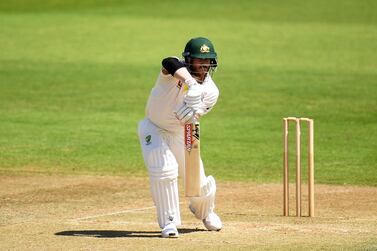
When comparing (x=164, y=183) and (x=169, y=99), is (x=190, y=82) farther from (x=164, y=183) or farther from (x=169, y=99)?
(x=164, y=183)

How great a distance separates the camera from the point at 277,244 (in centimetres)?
898

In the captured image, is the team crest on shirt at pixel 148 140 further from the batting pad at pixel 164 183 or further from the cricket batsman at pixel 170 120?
the batting pad at pixel 164 183

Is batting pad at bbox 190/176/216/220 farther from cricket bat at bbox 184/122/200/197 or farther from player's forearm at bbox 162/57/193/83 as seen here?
player's forearm at bbox 162/57/193/83

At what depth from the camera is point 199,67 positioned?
945 cm

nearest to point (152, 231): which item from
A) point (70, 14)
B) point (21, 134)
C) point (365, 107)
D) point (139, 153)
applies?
point (139, 153)

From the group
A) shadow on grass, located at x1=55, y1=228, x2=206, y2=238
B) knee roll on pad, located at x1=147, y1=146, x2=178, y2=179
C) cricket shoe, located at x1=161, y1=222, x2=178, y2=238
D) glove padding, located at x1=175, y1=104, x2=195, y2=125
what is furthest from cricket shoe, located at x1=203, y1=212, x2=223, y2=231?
glove padding, located at x1=175, y1=104, x2=195, y2=125

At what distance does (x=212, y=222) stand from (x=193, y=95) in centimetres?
123

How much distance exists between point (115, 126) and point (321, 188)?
18.0ft

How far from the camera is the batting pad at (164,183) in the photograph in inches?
371

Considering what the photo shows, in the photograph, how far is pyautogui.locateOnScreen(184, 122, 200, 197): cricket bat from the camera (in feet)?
30.9

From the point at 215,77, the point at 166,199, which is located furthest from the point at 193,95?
the point at 215,77

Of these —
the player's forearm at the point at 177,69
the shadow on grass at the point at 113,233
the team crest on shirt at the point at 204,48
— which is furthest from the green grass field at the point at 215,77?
the player's forearm at the point at 177,69

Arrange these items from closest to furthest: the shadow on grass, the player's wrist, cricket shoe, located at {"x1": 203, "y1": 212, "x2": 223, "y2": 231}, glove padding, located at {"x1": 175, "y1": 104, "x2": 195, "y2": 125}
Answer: the player's wrist → glove padding, located at {"x1": 175, "y1": 104, "x2": 195, "y2": 125} → the shadow on grass → cricket shoe, located at {"x1": 203, "y1": 212, "x2": 223, "y2": 231}

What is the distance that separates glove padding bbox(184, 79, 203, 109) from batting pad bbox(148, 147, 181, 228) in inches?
20.8
